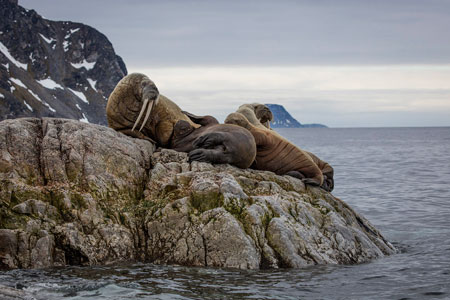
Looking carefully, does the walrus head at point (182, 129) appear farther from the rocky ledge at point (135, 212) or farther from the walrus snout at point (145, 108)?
the rocky ledge at point (135, 212)

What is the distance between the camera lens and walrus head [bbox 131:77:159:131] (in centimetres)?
1139

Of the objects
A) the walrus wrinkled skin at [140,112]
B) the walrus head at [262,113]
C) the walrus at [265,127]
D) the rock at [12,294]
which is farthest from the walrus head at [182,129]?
the rock at [12,294]

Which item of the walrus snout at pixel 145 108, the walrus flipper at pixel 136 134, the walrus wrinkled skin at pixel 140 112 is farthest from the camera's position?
the walrus wrinkled skin at pixel 140 112

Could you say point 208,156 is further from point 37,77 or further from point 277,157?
point 37,77

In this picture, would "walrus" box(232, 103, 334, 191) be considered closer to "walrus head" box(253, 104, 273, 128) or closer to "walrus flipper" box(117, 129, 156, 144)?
"walrus head" box(253, 104, 273, 128)

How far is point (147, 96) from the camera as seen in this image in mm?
11445

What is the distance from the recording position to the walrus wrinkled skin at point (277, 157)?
38.6 ft

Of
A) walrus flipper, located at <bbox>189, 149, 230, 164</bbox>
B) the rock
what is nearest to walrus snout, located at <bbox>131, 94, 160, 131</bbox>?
walrus flipper, located at <bbox>189, 149, 230, 164</bbox>

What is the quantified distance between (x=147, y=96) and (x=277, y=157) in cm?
278

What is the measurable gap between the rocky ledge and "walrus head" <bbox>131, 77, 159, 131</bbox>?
106 cm

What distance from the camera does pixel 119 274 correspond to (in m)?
8.31

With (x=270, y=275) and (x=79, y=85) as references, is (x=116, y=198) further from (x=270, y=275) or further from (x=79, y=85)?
(x=79, y=85)

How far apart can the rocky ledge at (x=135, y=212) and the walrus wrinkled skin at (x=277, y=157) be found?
1313mm

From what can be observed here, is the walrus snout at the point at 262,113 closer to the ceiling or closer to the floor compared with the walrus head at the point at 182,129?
closer to the ceiling
